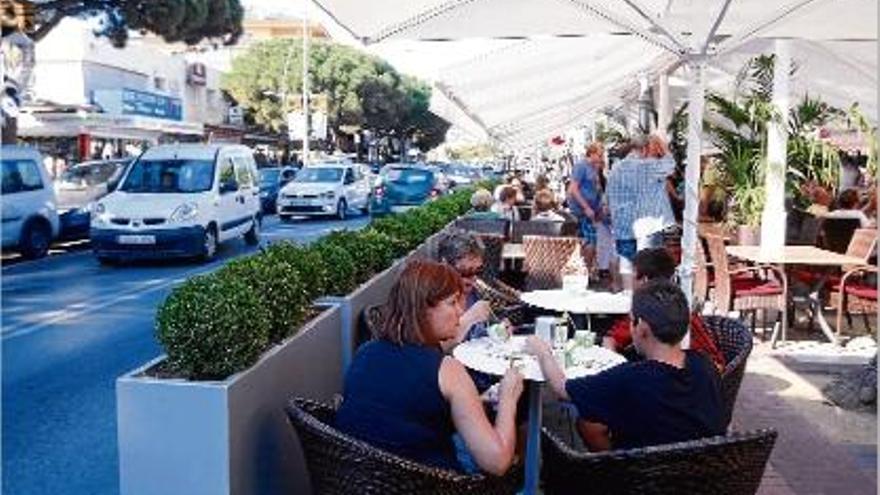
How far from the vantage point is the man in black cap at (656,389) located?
318cm

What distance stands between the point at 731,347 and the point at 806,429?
1382 mm

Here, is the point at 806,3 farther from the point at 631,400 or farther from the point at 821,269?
the point at 821,269

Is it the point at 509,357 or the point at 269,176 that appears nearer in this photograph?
the point at 509,357

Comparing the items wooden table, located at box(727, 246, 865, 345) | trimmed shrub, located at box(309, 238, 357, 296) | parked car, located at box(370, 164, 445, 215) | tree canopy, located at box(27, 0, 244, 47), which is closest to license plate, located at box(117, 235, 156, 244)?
tree canopy, located at box(27, 0, 244, 47)

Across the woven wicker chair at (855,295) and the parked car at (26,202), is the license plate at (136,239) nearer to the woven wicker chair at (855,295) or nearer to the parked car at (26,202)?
the parked car at (26,202)

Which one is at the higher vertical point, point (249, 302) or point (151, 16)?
point (151, 16)

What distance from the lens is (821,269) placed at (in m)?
8.93

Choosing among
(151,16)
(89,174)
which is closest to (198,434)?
(89,174)

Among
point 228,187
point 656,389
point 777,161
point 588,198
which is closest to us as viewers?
point 656,389

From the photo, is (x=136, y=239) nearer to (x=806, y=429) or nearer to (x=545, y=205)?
(x=545, y=205)

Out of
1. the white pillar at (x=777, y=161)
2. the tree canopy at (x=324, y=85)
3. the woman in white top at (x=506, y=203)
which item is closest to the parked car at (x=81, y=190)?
the woman in white top at (x=506, y=203)

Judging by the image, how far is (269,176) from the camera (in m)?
30.6

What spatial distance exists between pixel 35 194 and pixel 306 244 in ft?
38.6

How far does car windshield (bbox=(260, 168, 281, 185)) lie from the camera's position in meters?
30.1
